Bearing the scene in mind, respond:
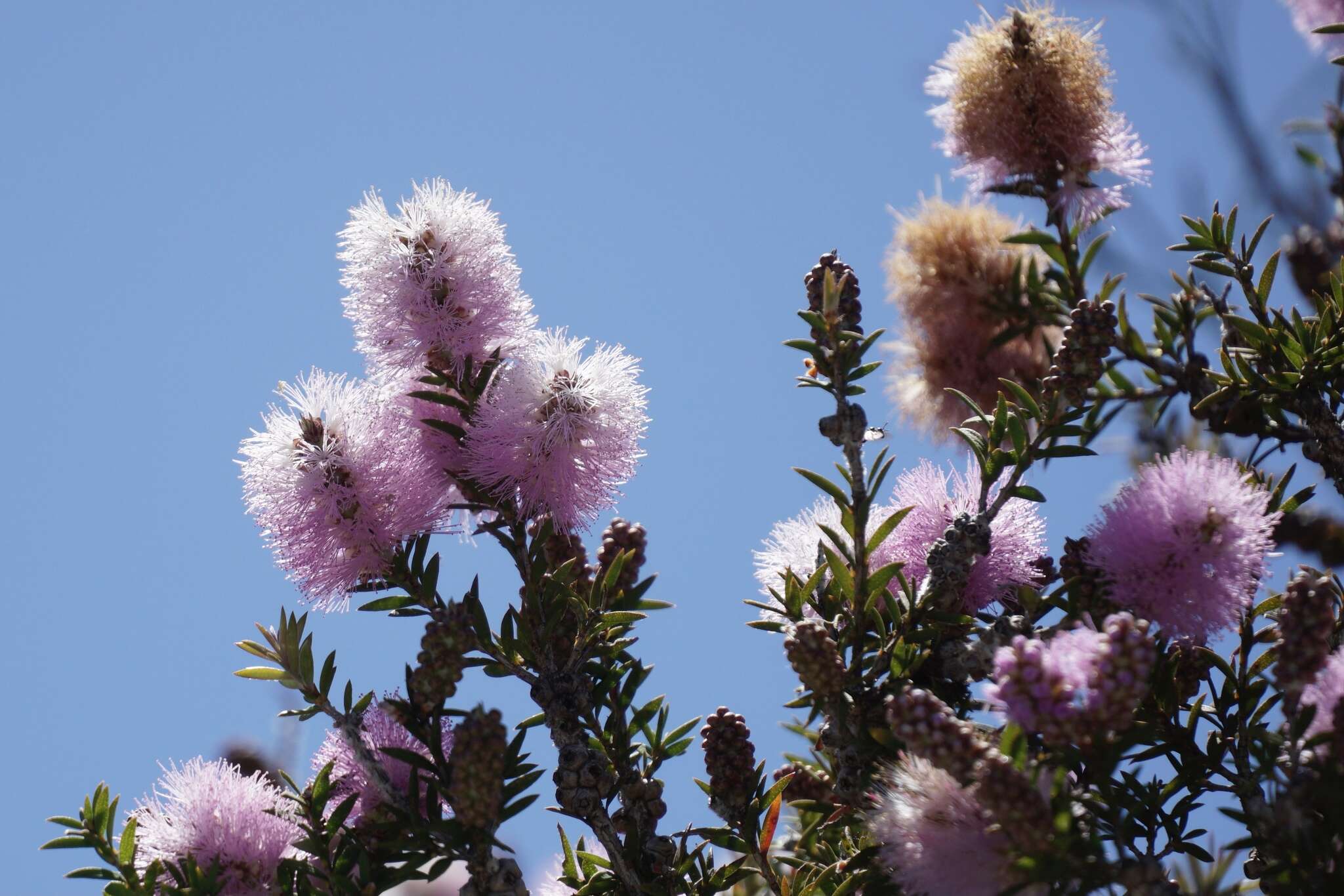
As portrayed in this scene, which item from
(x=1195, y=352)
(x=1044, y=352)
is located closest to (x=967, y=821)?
(x=1195, y=352)

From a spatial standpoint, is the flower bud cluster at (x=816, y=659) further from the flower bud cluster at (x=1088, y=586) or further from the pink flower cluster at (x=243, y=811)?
the pink flower cluster at (x=243, y=811)

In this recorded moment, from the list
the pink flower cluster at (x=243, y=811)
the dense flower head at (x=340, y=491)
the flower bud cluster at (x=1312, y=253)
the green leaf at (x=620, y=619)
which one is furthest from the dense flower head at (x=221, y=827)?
the flower bud cluster at (x=1312, y=253)

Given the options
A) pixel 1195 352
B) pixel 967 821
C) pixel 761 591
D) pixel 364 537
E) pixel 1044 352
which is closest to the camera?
pixel 967 821

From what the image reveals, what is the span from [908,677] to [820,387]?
0.54 meters

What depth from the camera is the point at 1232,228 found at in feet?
8.26

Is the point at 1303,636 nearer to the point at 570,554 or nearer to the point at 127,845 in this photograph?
the point at 570,554

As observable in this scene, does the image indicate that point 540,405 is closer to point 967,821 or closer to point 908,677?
point 908,677

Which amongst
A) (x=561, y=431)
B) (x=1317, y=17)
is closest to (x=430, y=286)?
(x=561, y=431)

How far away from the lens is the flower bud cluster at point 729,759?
6.95 ft

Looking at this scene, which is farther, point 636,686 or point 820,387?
point 636,686

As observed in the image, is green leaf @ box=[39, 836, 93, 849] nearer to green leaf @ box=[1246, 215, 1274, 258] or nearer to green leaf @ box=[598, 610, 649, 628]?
green leaf @ box=[598, 610, 649, 628]

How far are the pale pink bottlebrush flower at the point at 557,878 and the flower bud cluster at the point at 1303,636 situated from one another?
1340 millimetres

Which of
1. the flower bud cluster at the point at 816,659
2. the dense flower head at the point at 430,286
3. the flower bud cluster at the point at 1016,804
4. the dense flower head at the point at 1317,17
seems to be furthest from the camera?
the dense flower head at the point at 1317,17

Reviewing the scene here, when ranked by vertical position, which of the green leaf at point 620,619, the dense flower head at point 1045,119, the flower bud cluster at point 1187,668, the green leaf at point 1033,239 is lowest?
the flower bud cluster at point 1187,668
